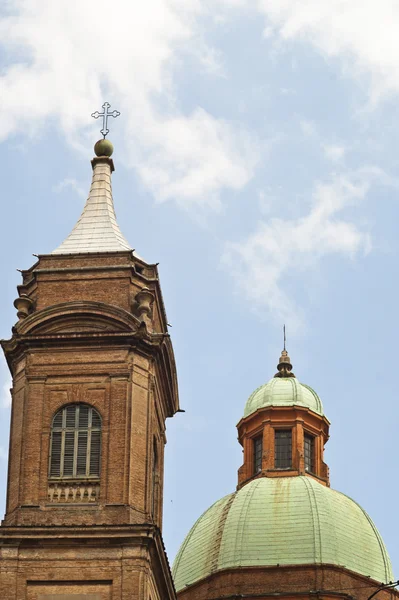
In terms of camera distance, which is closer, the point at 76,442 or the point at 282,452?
the point at 76,442

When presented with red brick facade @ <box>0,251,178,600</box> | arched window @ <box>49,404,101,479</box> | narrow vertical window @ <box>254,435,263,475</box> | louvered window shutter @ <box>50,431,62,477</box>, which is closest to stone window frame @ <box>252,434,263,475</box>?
narrow vertical window @ <box>254,435,263,475</box>

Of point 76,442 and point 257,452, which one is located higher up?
point 257,452

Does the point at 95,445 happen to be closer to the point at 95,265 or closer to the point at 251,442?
the point at 95,265

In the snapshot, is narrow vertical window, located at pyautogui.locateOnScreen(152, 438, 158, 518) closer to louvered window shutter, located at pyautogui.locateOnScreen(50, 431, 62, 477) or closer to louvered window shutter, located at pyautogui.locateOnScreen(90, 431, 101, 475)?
louvered window shutter, located at pyautogui.locateOnScreen(90, 431, 101, 475)

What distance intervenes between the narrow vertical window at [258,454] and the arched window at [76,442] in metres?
32.5

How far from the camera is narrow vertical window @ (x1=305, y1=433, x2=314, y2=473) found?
302 feet

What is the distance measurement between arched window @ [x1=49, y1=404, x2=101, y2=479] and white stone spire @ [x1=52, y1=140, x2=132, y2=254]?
6.37 m

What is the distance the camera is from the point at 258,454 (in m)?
93.2

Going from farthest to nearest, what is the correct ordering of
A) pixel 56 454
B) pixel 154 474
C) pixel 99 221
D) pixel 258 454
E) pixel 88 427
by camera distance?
1. pixel 258 454
2. pixel 99 221
3. pixel 154 474
4. pixel 88 427
5. pixel 56 454

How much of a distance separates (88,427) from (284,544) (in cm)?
2637

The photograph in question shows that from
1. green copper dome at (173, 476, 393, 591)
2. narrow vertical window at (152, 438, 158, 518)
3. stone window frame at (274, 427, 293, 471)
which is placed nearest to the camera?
narrow vertical window at (152, 438, 158, 518)

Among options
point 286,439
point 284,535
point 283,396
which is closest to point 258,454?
point 286,439

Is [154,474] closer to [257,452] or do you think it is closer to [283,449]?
[283,449]

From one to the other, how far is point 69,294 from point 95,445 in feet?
18.0
